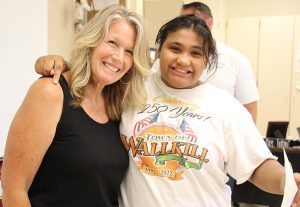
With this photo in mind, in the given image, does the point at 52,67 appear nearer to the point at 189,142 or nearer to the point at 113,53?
the point at 113,53

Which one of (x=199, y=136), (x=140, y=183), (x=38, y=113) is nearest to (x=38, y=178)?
(x=38, y=113)

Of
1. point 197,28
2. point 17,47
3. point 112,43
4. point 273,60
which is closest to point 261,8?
point 273,60

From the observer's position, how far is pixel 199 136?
1208mm

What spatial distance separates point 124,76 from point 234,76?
113cm

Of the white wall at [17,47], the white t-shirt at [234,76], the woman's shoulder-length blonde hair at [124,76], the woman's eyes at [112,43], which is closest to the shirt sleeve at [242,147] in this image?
the woman's shoulder-length blonde hair at [124,76]

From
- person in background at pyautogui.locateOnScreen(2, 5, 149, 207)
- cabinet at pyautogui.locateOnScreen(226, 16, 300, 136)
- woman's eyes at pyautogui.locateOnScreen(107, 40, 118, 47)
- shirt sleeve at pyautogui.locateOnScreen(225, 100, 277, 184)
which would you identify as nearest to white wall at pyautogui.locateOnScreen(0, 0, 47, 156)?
person in background at pyautogui.locateOnScreen(2, 5, 149, 207)

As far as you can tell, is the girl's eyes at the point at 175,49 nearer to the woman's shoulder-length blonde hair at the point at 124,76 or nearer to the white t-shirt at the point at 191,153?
the woman's shoulder-length blonde hair at the point at 124,76

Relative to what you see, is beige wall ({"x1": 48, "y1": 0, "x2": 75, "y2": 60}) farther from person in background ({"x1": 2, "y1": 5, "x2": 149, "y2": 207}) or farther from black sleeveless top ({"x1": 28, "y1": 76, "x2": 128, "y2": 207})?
black sleeveless top ({"x1": 28, "y1": 76, "x2": 128, "y2": 207})

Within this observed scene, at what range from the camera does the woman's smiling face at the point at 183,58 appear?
128 cm

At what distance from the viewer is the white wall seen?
1.95 meters

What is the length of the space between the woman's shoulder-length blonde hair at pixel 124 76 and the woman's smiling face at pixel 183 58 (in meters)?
0.09

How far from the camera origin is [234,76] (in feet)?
7.57

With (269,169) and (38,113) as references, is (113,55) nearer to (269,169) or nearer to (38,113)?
(38,113)

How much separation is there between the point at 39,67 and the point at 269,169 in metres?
0.88
